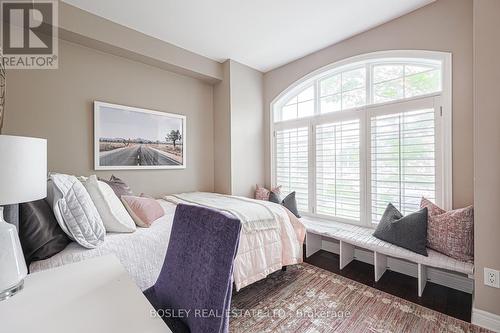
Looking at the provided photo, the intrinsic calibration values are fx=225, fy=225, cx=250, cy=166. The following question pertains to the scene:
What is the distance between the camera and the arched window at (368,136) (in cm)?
227

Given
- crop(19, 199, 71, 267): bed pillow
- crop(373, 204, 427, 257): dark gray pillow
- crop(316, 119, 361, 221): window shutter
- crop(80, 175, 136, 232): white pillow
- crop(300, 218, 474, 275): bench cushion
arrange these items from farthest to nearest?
crop(316, 119, 361, 221): window shutter → crop(373, 204, 427, 257): dark gray pillow → crop(300, 218, 474, 275): bench cushion → crop(80, 175, 136, 232): white pillow → crop(19, 199, 71, 267): bed pillow

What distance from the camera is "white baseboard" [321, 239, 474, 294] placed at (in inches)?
82.7

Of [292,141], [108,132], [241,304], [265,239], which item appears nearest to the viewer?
[241,304]

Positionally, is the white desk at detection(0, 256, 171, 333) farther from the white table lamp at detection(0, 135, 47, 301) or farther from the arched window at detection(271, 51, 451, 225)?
the arched window at detection(271, 51, 451, 225)

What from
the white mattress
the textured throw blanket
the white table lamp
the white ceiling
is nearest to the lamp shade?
the white table lamp

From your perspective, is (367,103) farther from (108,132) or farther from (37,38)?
(37,38)

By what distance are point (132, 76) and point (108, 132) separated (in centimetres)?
79

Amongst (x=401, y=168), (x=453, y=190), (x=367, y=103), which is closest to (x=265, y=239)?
(x=401, y=168)

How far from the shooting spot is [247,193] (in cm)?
367

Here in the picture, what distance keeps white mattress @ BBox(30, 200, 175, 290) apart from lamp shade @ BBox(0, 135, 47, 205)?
0.50 metres

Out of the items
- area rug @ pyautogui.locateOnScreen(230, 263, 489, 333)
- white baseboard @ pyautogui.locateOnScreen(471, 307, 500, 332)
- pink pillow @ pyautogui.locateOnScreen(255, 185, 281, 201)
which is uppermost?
pink pillow @ pyautogui.locateOnScreen(255, 185, 281, 201)

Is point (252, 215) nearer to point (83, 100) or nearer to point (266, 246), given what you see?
point (266, 246)

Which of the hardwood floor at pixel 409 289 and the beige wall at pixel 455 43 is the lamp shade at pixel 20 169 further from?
the beige wall at pixel 455 43

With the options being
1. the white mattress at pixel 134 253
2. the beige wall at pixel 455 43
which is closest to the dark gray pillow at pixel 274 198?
the white mattress at pixel 134 253
